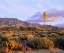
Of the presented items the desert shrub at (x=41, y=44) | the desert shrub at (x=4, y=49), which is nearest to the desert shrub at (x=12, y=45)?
the desert shrub at (x=4, y=49)

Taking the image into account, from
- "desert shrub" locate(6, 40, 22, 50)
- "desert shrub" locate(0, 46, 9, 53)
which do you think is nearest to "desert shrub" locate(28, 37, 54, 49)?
"desert shrub" locate(6, 40, 22, 50)

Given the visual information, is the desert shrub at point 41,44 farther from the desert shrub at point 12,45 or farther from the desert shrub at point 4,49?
the desert shrub at point 4,49

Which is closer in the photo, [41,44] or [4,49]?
[4,49]

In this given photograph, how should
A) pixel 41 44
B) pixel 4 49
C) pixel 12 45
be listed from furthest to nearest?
1. pixel 41 44
2. pixel 12 45
3. pixel 4 49

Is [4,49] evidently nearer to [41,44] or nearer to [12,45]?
[12,45]

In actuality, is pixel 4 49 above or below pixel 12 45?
below

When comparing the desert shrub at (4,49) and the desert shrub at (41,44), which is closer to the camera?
the desert shrub at (4,49)

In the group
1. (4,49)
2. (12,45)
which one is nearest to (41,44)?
(12,45)

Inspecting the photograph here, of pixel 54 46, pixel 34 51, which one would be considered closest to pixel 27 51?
pixel 34 51

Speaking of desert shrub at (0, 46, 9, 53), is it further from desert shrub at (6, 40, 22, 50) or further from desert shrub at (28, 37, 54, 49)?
desert shrub at (28, 37, 54, 49)

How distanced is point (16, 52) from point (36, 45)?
2.37 meters

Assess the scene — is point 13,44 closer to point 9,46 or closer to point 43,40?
point 9,46

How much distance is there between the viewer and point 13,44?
650 inches

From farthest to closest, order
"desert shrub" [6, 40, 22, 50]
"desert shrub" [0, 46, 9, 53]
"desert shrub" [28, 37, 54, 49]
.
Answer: "desert shrub" [28, 37, 54, 49] < "desert shrub" [6, 40, 22, 50] < "desert shrub" [0, 46, 9, 53]
